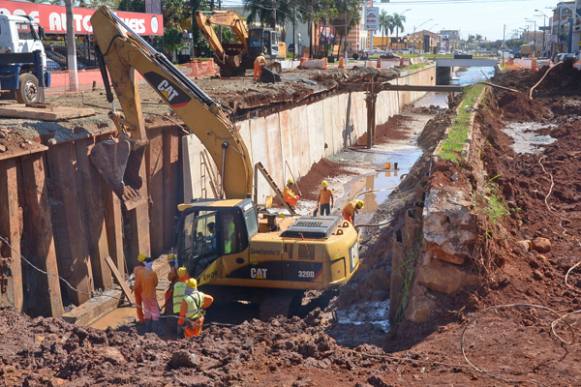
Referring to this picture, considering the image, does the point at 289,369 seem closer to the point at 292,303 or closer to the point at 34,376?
the point at 34,376

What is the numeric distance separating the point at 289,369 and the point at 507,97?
31.6 m

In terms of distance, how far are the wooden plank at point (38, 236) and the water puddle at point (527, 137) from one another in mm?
15195

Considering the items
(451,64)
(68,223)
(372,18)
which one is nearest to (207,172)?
(68,223)

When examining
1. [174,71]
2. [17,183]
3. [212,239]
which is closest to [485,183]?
[212,239]

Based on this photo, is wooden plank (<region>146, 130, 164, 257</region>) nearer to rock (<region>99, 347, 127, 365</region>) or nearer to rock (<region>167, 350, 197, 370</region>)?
rock (<region>99, 347, 127, 365</region>)

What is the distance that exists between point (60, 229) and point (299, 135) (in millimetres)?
15844

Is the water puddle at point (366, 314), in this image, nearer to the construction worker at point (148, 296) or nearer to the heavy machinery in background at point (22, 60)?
the construction worker at point (148, 296)

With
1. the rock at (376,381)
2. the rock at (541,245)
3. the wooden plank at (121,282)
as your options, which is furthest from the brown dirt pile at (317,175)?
the rock at (376,381)

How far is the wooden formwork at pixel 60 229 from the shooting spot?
12.0m

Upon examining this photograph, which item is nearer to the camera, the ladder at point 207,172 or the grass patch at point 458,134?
the grass patch at point 458,134

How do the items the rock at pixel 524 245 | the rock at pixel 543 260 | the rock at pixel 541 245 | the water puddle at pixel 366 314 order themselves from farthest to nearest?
1. the rock at pixel 541 245
2. the water puddle at pixel 366 314
3. the rock at pixel 524 245
4. the rock at pixel 543 260

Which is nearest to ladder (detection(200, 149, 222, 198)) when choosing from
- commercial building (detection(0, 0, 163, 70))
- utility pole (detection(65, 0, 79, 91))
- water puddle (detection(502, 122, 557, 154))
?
utility pole (detection(65, 0, 79, 91))

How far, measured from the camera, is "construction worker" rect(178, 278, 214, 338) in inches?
405

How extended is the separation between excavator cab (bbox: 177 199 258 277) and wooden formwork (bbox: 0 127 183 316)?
2.78 meters
